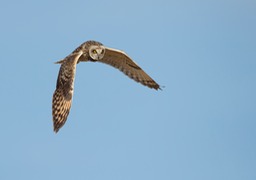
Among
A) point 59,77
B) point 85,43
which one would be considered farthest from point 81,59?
point 59,77

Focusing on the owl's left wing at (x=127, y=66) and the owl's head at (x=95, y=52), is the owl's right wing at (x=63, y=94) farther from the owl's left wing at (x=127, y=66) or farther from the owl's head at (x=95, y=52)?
the owl's left wing at (x=127, y=66)

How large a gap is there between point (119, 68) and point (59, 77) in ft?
12.8

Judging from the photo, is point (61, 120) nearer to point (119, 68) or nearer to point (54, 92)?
point (54, 92)

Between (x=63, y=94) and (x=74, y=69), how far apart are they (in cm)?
70

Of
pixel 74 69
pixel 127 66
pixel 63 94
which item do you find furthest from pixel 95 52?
pixel 63 94

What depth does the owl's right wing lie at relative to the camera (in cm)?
2216

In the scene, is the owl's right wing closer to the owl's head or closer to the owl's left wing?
the owl's head

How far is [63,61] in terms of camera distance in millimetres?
23984

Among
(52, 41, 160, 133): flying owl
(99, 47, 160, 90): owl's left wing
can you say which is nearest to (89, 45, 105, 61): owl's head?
(52, 41, 160, 133): flying owl

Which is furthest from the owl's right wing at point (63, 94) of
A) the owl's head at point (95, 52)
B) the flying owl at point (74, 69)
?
the owl's head at point (95, 52)

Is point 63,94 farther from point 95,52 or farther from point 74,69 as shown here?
point 95,52

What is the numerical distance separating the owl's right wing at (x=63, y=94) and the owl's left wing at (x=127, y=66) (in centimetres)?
320

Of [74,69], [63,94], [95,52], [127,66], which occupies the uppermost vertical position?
[127,66]

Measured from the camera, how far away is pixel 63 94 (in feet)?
73.8
